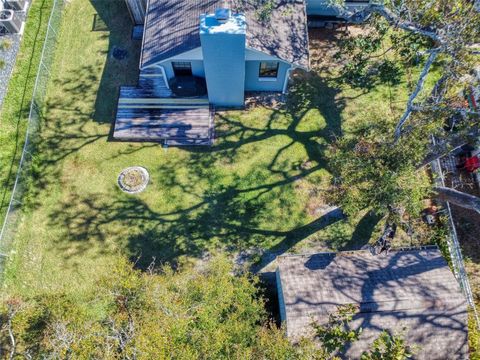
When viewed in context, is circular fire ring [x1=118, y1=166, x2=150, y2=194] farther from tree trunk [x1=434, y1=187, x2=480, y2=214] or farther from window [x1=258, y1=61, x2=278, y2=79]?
tree trunk [x1=434, y1=187, x2=480, y2=214]

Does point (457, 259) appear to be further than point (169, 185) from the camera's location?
No

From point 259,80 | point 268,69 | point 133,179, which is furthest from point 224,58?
point 133,179

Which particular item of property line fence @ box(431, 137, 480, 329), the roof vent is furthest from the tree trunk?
the roof vent

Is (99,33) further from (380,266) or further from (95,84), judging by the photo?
(380,266)

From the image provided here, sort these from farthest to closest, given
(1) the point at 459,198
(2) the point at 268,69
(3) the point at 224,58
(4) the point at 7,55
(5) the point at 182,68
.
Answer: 1. (4) the point at 7,55
2. (5) the point at 182,68
3. (2) the point at 268,69
4. (3) the point at 224,58
5. (1) the point at 459,198

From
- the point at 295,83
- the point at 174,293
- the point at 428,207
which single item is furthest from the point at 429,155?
the point at 174,293

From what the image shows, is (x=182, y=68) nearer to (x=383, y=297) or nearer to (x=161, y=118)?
(x=161, y=118)

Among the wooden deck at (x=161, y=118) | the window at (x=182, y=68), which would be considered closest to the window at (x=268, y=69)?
the wooden deck at (x=161, y=118)

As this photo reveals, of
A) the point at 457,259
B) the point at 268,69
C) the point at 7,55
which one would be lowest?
the point at 457,259
